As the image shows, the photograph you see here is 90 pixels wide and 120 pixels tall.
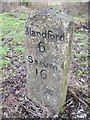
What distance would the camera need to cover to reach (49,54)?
3.61 meters

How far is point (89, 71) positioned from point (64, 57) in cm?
193

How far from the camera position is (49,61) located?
3.65 meters

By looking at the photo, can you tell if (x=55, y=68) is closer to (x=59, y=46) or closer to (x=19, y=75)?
(x=59, y=46)

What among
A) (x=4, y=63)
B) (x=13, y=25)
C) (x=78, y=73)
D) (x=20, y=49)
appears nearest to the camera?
(x=78, y=73)

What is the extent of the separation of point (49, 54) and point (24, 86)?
45.6 inches

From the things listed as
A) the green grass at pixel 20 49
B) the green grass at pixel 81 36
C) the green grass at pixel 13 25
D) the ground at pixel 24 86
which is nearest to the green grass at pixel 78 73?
the ground at pixel 24 86

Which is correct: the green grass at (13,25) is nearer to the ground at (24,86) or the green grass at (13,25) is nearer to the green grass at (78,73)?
the ground at (24,86)

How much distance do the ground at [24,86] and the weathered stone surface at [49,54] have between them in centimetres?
18

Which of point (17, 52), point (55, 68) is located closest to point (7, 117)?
point (55, 68)

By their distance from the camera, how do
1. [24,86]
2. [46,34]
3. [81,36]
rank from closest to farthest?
[46,34], [24,86], [81,36]

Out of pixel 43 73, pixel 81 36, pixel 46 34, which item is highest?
pixel 46 34

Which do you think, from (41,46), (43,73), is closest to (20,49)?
(43,73)

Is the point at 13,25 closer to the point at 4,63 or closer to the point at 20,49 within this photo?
the point at 20,49

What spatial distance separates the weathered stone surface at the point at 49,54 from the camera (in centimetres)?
343
